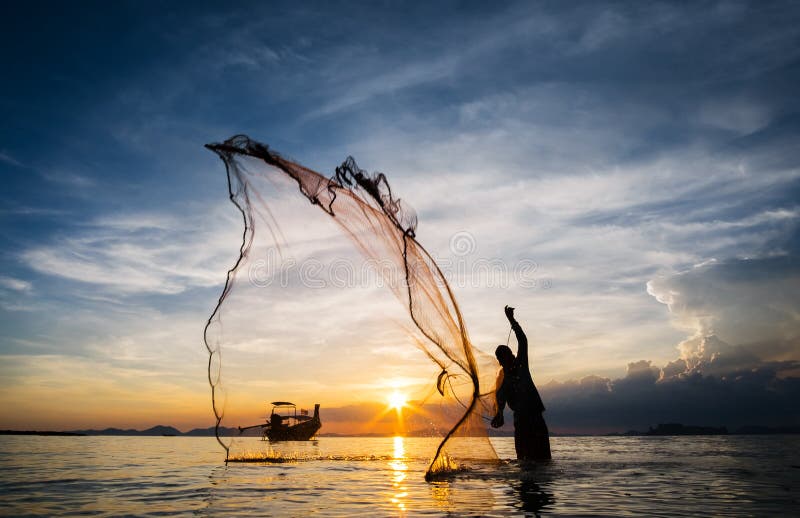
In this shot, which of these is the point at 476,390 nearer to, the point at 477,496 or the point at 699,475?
the point at 477,496

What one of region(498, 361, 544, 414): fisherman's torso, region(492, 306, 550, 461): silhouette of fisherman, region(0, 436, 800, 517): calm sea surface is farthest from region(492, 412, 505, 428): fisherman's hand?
region(0, 436, 800, 517): calm sea surface

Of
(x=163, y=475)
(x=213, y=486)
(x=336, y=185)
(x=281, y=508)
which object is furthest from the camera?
(x=163, y=475)

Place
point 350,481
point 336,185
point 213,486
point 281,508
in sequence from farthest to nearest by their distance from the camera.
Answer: point 350,481
point 213,486
point 336,185
point 281,508

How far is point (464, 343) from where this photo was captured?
38.1 feet

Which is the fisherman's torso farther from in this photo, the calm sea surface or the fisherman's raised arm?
the calm sea surface

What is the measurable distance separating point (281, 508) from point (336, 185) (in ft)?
21.1

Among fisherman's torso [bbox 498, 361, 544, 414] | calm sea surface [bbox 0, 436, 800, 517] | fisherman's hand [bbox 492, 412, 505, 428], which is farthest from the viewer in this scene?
fisherman's torso [bbox 498, 361, 544, 414]

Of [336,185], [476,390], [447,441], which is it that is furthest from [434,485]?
[336,185]

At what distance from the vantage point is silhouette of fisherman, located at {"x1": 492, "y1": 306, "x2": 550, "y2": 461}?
14570 mm

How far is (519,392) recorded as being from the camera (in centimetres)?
1477

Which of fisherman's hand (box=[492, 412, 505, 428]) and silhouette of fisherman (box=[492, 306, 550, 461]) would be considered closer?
fisherman's hand (box=[492, 412, 505, 428])

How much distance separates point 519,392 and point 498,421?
108 cm

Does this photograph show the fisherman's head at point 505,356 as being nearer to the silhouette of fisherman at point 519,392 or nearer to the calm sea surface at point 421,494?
the silhouette of fisherman at point 519,392

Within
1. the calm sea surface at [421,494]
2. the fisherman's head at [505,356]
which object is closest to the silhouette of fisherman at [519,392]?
the fisherman's head at [505,356]
